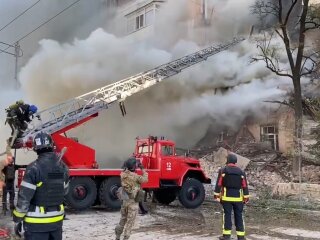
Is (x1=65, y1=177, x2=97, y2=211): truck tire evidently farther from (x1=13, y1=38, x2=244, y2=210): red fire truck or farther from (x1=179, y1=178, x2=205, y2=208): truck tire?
(x1=179, y1=178, x2=205, y2=208): truck tire

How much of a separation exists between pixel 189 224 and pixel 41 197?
5.90 meters

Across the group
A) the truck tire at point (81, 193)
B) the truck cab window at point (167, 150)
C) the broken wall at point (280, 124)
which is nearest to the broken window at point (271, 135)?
the broken wall at point (280, 124)

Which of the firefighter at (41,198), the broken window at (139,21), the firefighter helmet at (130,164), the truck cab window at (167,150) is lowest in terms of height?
the firefighter at (41,198)

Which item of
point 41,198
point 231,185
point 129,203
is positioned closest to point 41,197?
point 41,198

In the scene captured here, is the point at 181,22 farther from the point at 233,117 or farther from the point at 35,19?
the point at 35,19

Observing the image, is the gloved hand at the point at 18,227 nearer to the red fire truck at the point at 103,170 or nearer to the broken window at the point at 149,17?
the red fire truck at the point at 103,170

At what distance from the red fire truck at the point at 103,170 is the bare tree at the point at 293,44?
500 centimetres

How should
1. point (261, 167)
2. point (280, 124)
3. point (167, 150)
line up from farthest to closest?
point (280, 124)
point (261, 167)
point (167, 150)

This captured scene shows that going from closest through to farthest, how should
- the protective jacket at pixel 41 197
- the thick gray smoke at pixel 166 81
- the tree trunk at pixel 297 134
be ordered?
the protective jacket at pixel 41 197 < the tree trunk at pixel 297 134 < the thick gray smoke at pixel 166 81

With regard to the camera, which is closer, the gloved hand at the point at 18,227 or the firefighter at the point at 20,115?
the gloved hand at the point at 18,227

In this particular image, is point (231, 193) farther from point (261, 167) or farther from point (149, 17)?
point (149, 17)

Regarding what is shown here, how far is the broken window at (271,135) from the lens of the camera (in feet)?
63.1

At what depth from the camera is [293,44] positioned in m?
19.5

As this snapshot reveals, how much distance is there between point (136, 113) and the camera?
61.0 feet
